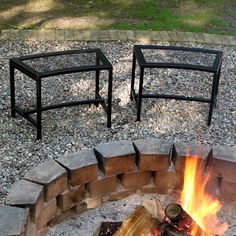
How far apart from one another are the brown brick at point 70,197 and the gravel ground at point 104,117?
422 mm

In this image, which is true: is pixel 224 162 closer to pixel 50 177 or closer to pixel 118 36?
pixel 50 177

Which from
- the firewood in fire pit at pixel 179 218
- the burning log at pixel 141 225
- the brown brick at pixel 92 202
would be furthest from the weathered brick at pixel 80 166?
the firewood in fire pit at pixel 179 218

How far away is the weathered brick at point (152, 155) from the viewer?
374cm

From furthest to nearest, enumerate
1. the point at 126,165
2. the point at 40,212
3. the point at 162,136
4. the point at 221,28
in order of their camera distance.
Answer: the point at 221,28 < the point at 162,136 < the point at 126,165 < the point at 40,212

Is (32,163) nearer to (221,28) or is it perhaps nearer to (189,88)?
(189,88)

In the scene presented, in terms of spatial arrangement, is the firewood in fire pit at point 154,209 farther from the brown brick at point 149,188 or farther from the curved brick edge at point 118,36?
the curved brick edge at point 118,36

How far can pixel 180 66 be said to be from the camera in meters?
4.55

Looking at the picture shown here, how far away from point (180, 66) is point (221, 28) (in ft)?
8.83

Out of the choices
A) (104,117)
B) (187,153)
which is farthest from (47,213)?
(104,117)

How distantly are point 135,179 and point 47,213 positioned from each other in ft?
2.29

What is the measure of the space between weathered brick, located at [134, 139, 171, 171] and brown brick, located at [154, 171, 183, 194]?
75 millimetres

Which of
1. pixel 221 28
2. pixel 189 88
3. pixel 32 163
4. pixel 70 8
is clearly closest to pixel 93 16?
pixel 70 8

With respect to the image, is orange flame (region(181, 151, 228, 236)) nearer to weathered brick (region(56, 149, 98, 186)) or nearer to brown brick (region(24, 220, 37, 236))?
weathered brick (region(56, 149, 98, 186))

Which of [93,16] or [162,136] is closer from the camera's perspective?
[162,136]
